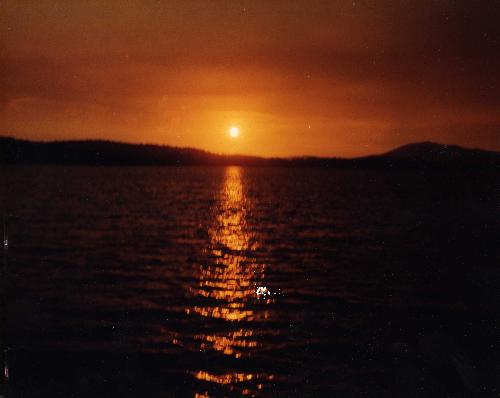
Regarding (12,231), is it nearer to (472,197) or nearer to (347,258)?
(347,258)

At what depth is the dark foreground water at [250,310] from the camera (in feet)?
31.5

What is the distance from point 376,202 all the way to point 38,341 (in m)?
39.5

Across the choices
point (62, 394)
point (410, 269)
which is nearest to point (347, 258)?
point (410, 269)

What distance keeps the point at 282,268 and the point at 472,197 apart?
29632mm

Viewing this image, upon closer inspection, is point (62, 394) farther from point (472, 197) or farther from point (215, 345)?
point (472, 197)

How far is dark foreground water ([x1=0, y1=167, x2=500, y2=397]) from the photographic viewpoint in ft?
31.5

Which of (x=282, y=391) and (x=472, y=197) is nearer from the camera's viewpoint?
(x=282, y=391)

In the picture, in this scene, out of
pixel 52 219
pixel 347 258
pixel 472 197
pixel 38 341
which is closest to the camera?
pixel 38 341

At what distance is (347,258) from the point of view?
2211 centimetres

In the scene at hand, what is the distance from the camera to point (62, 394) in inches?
338

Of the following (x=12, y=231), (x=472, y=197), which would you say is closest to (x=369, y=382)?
(x=12, y=231)

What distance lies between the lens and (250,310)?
1467 centimetres

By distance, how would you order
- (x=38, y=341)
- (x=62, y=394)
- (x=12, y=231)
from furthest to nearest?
1. (x=12, y=231)
2. (x=38, y=341)
3. (x=62, y=394)

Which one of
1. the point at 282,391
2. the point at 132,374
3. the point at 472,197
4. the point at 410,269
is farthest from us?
the point at 472,197
